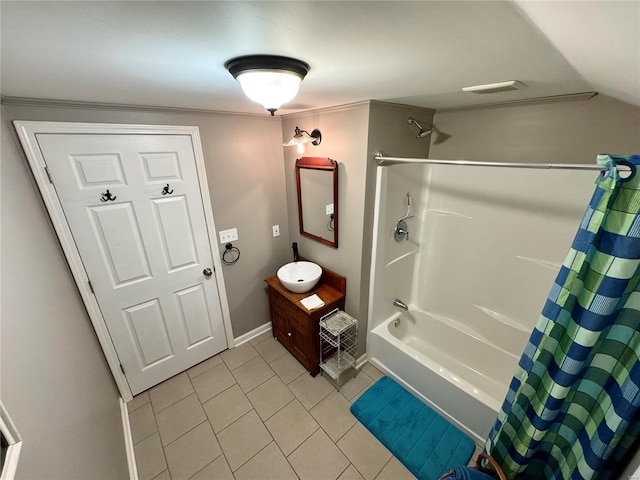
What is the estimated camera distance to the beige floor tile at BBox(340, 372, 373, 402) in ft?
6.98

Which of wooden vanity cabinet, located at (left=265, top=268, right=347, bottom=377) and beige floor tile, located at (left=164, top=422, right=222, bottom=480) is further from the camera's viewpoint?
wooden vanity cabinet, located at (left=265, top=268, right=347, bottom=377)

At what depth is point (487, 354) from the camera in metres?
2.21

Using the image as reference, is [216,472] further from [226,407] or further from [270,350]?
[270,350]

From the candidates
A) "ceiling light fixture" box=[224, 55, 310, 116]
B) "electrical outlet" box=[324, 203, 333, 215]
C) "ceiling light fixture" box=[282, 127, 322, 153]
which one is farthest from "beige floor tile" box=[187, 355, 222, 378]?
"ceiling light fixture" box=[224, 55, 310, 116]

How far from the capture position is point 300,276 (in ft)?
8.04

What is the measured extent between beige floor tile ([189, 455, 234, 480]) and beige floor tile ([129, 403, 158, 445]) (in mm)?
520

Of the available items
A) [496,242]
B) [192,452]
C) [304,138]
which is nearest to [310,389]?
[192,452]

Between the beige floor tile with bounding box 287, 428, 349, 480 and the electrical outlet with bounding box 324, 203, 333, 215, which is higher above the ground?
the electrical outlet with bounding box 324, 203, 333, 215

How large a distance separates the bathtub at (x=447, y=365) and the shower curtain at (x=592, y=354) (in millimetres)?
645

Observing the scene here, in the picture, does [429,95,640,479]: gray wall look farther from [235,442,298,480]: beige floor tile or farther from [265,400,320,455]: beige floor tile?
[235,442,298,480]: beige floor tile

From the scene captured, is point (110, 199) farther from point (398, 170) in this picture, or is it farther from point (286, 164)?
point (398, 170)

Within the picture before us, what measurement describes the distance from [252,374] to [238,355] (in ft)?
0.97

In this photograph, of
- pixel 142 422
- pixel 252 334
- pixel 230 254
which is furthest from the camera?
pixel 252 334

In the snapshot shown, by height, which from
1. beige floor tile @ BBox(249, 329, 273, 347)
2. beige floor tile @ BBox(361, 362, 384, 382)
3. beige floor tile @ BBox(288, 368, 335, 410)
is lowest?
beige floor tile @ BBox(361, 362, 384, 382)
